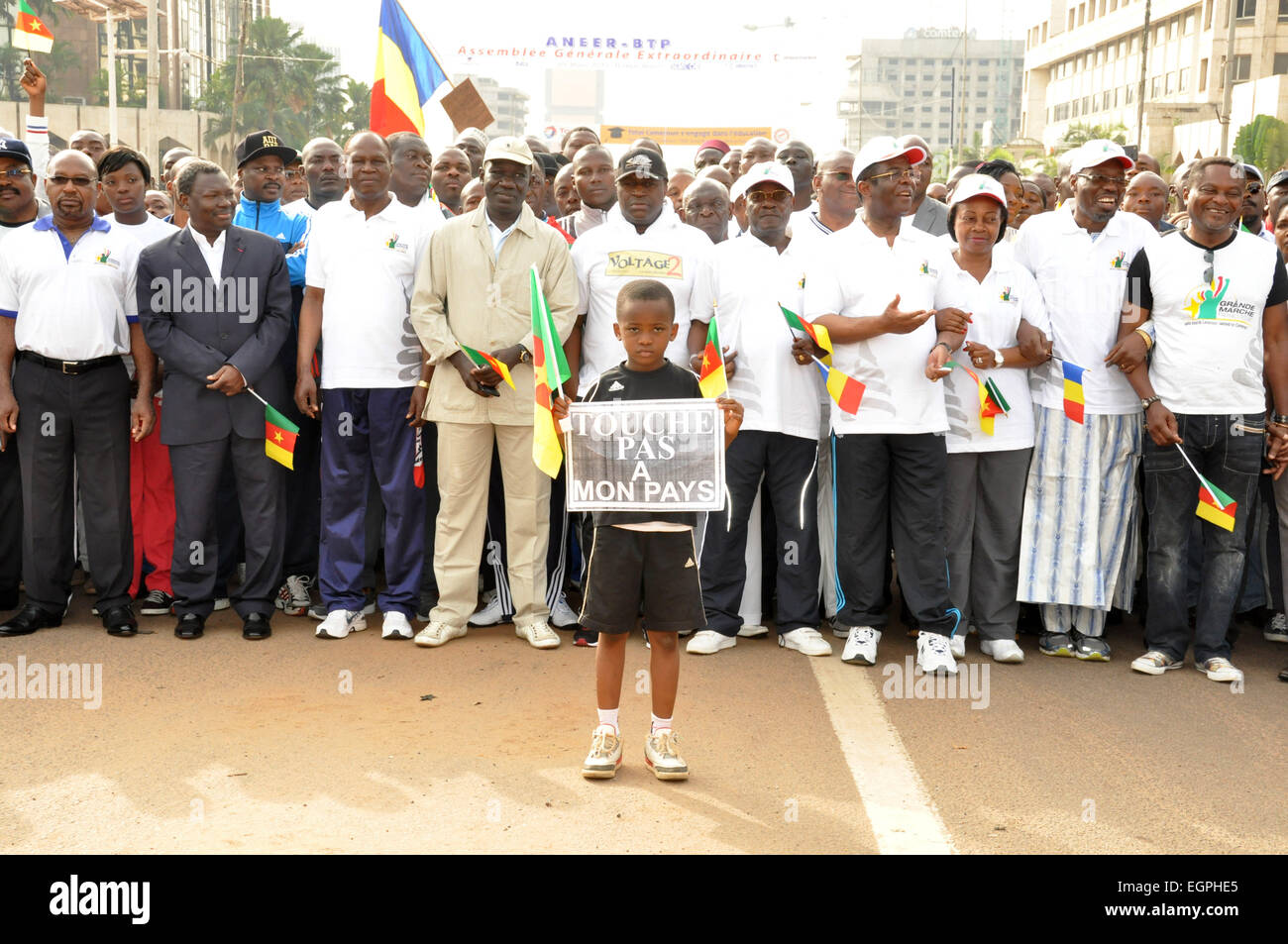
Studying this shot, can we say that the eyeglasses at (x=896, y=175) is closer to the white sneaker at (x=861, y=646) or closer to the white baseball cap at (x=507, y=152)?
the white baseball cap at (x=507, y=152)

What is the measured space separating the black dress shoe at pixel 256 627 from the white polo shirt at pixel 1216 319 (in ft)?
16.0

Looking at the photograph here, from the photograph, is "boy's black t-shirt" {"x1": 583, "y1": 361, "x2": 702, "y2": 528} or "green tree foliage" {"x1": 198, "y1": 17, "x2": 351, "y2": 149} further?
"green tree foliage" {"x1": 198, "y1": 17, "x2": 351, "y2": 149}

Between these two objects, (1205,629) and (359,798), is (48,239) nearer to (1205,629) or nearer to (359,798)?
(359,798)

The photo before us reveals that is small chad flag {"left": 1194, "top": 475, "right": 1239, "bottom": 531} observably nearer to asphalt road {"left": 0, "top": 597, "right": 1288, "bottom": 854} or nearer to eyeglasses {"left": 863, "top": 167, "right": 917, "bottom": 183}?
asphalt road {"left": 0, "top": 597, "right": 1288, "bottom": 854}

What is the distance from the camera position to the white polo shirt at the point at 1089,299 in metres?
6.99

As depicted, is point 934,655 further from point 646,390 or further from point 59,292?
point 59,292

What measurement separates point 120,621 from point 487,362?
8.13ft

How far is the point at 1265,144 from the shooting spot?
130 feet

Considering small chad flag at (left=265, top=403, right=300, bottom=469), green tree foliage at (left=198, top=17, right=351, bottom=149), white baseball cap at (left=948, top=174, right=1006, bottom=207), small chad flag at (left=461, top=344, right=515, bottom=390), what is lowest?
small chad flag at (left=265, top=403, right=300, bottom=469)

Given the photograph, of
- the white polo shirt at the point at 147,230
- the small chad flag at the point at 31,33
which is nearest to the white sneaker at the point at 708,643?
the white polo shirt at the point at 147,230

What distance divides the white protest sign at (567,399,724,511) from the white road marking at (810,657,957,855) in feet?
3.93

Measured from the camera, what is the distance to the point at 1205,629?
6840 mm

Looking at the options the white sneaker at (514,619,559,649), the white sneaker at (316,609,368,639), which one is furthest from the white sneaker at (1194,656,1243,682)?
the white sneaker at (316,609,368,639)

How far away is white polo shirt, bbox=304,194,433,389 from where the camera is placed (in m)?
7.27
